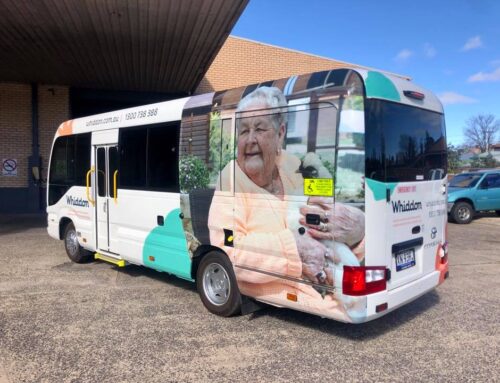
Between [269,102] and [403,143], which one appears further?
[269,102]

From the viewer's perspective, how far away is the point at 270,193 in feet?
14.8

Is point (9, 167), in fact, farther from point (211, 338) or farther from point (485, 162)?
point (485, 162)

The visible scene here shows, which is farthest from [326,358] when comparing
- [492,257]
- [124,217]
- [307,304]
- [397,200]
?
[492,257]

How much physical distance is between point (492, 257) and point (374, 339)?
566 centimetres

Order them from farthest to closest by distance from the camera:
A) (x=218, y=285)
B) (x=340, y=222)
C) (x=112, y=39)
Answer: (x=112, y=39)
(x=218, y=285)
(x=340, y=222)

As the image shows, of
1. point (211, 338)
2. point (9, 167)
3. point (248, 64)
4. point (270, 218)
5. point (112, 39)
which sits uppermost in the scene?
point (248, 64)

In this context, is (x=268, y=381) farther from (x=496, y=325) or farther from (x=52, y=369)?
(x=496, y=325)

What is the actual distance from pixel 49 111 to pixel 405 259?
1481cm

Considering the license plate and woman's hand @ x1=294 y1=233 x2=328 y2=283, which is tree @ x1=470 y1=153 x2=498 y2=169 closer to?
the license plate

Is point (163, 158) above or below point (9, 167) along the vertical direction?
below

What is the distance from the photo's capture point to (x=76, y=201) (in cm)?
792

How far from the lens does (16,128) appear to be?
15.6m

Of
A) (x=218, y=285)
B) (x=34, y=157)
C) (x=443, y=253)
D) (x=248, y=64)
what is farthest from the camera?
(x=248, y=64)

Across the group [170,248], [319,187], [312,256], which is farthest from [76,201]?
[319,187]
